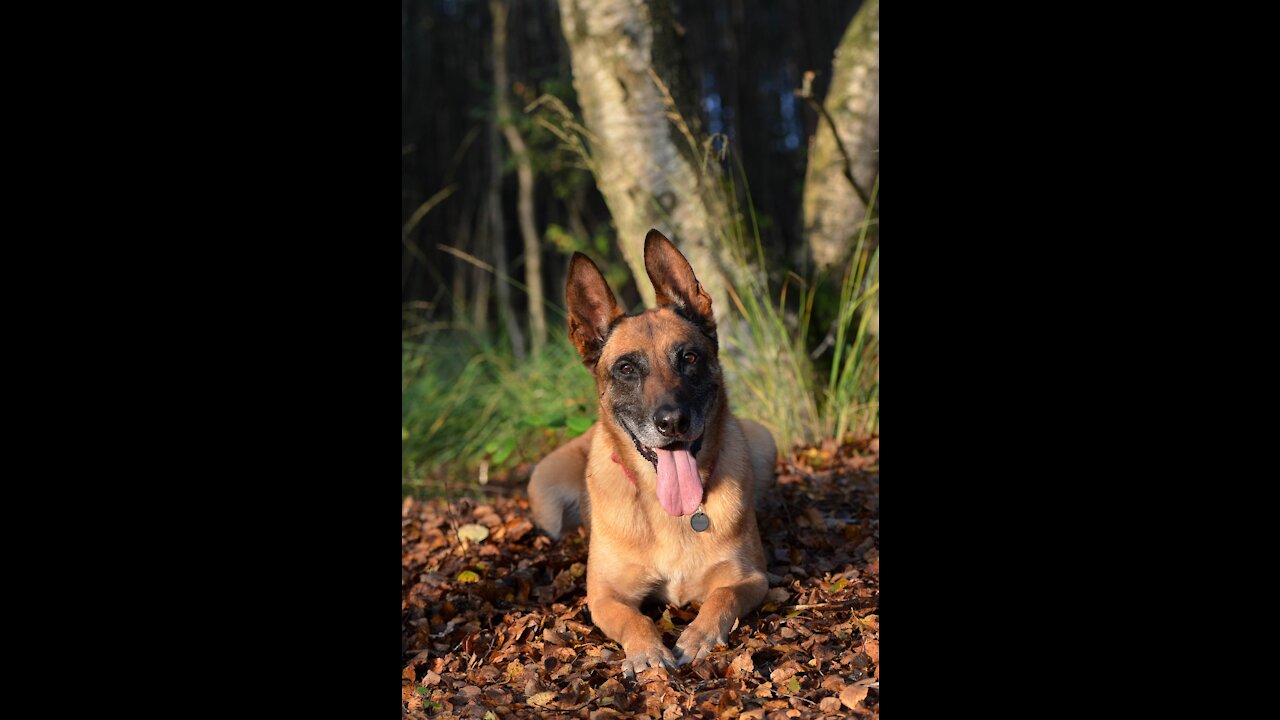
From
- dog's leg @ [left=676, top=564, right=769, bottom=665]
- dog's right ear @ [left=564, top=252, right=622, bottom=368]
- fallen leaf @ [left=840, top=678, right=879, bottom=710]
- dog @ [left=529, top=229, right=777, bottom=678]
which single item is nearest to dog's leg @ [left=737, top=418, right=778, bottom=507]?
dog @ [left=529, top=229, right=777, bottom=678]

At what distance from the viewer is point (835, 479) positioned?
15.8ft

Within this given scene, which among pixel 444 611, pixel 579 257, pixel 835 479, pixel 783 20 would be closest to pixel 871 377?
pixel 835 479

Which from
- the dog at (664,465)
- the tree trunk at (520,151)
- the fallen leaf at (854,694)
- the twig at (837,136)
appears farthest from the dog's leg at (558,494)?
the tree trunk at (520,151)

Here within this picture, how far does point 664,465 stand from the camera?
3.30 m

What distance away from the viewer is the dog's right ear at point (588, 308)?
A: 3.52 m

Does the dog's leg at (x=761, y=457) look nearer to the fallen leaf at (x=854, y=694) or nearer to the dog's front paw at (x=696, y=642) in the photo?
the dog's front paw at (x=696, y=642)

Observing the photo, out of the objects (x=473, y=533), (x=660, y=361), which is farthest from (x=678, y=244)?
(x=660, y=361)

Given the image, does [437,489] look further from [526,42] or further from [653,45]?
[526,42]

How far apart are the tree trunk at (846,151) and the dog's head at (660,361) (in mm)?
2337

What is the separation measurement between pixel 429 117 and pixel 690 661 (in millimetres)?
12144

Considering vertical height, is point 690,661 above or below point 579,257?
below

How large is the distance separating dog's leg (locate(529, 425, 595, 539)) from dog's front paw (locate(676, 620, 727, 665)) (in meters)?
1.50

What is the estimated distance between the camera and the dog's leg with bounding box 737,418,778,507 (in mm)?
4344

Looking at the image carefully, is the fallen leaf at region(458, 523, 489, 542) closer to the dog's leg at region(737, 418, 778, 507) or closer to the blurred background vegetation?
the blurred background vegetation
